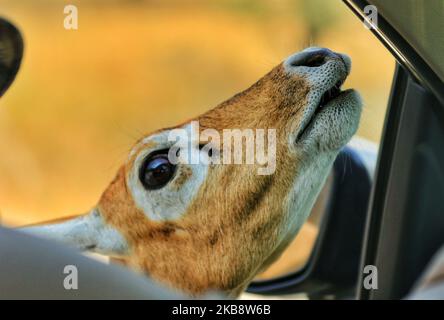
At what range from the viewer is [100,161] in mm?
2166

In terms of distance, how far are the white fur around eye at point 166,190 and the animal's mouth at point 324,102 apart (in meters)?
0.30

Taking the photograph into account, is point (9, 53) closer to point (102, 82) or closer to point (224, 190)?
point (102, 82)

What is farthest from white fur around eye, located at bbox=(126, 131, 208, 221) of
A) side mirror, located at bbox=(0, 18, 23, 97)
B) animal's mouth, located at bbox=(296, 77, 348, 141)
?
side mirror, located at bbox=(0, 18, 23, 97)

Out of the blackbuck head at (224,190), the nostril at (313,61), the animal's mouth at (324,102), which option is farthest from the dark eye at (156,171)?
the nostril at (313,61)

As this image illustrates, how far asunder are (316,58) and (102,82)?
613 millimetres

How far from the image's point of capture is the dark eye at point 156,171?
222 centimetres

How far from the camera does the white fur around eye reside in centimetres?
219

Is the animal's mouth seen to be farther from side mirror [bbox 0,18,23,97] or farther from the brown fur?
side mirror [bbox 0,18,23,97]

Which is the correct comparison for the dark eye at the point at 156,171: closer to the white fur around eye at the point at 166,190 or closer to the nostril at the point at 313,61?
the white fur around eye at the point at 166,190

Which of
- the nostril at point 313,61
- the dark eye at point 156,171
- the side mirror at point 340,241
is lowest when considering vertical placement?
the side mirror at point 340,241

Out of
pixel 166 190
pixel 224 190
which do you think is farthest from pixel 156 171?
pixel 224 190

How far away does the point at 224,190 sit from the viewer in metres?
2.18

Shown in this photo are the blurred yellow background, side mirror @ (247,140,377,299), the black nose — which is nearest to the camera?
the blurred yellow background

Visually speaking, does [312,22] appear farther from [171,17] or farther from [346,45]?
[171,17]
